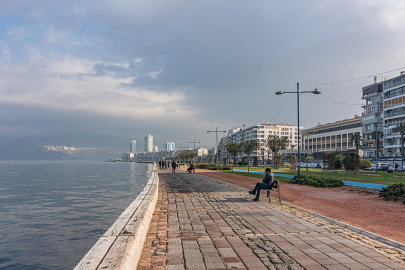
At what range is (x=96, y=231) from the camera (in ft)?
37.3

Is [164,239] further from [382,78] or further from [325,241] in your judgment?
[382,78]

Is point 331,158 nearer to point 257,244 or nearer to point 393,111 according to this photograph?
point 393,111

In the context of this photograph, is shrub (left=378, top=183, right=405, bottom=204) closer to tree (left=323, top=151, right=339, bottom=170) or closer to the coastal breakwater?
the coastal breakwater

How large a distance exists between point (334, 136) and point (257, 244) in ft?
364

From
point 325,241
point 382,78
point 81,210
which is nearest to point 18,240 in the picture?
point 81,210

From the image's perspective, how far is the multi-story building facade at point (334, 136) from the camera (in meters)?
98.7

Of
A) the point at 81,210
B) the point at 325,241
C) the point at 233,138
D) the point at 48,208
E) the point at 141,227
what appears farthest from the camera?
the point at 233,138

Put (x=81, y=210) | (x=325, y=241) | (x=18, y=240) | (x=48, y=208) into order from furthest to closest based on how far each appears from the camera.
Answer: (x=48, y=208)
(x=81, y=210)
(x=18, y=240)
(x=325, y=241)

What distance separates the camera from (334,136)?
107812 millimetres

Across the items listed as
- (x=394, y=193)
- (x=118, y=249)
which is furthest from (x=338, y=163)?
(x=118, y=249)

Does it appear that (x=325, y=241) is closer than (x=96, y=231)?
Yes

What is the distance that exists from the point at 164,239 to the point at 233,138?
184808 mm

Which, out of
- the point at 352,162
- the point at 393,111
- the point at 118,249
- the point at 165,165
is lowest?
the point at 165,165

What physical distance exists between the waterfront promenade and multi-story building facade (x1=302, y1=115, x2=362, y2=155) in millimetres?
93429
